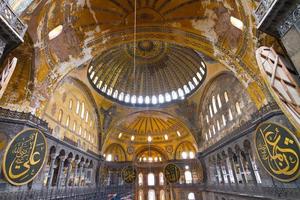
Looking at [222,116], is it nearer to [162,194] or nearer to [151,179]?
[151,179]

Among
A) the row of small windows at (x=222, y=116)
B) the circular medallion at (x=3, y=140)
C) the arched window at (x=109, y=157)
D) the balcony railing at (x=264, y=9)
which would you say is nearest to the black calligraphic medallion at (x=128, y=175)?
the arched window at (x=109, y=157)

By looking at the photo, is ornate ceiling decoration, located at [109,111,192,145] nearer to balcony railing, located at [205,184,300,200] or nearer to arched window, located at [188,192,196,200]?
arched window, located at [188,192,196,200]

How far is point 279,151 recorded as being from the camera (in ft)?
24.9

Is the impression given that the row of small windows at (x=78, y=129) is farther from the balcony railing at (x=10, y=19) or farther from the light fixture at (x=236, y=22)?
the light fixture at (x=236, y=22)

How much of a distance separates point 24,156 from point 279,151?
11.8 m

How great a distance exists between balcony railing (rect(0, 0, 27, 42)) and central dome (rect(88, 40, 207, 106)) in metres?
11.9

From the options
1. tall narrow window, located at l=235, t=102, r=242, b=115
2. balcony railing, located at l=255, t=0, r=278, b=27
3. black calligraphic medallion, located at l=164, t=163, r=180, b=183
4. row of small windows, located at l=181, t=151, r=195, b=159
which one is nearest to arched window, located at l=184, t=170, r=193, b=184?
row of small windows, located at l=181, t=151, r=195, b=159

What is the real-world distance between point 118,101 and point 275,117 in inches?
668

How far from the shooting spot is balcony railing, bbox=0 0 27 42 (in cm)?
494

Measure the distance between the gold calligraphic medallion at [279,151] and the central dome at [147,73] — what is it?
35.5 ft

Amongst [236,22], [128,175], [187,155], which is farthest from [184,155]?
[236,22]

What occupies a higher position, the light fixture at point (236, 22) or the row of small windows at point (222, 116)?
the light fixture at point (236, 22)

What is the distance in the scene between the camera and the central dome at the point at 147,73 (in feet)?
61.7

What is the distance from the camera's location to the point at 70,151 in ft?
46.9
